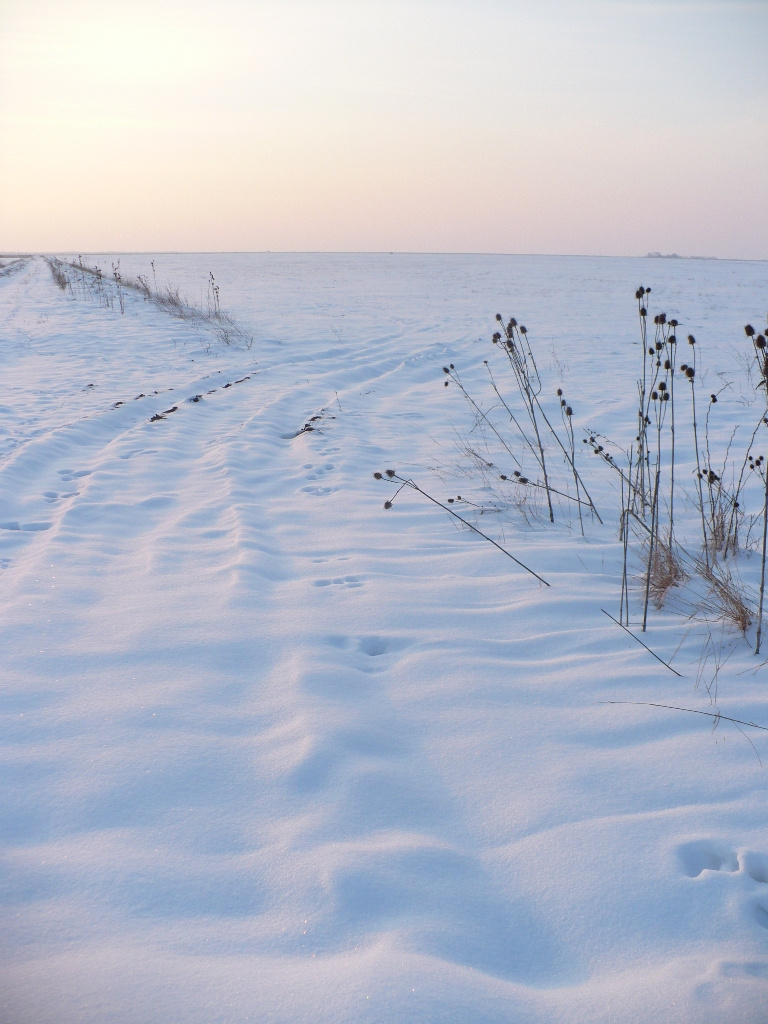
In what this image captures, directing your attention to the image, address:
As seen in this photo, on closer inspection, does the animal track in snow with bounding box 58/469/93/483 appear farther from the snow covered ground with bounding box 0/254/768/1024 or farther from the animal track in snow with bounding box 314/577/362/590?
the animal track in snow with bounding box 314/577/362/590

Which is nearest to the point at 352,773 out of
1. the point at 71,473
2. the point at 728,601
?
the point at 728,601

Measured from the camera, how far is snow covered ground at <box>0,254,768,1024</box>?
128 centimetres

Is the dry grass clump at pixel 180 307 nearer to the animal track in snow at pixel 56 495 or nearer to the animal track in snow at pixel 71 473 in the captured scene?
the animal track in snow at pixel 71 473

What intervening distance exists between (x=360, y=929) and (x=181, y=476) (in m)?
3.54

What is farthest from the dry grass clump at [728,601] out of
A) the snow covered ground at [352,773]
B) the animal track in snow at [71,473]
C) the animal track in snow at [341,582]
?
the animal track in snow at [71,473]

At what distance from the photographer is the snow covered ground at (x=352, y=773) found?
50.4 inches

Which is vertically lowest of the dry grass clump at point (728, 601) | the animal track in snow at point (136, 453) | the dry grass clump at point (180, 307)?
the dry grass clump at point (728, 601)

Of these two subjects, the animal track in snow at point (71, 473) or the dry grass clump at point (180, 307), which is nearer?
the animal track in snow at point (71, 473)

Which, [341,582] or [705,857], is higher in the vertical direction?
[341,582]

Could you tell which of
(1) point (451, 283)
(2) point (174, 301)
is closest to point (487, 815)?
(2) point (174, 301)

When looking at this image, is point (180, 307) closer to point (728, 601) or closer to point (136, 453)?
point (136, 453)

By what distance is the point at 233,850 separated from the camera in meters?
1.58

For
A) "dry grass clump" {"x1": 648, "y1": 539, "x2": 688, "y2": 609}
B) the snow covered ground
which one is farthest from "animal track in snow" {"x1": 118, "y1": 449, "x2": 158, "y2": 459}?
"dry grass clump" {"x1": 648, "y1": 539, "x2": 688, "y2": 609}

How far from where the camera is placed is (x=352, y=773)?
1842 mm
